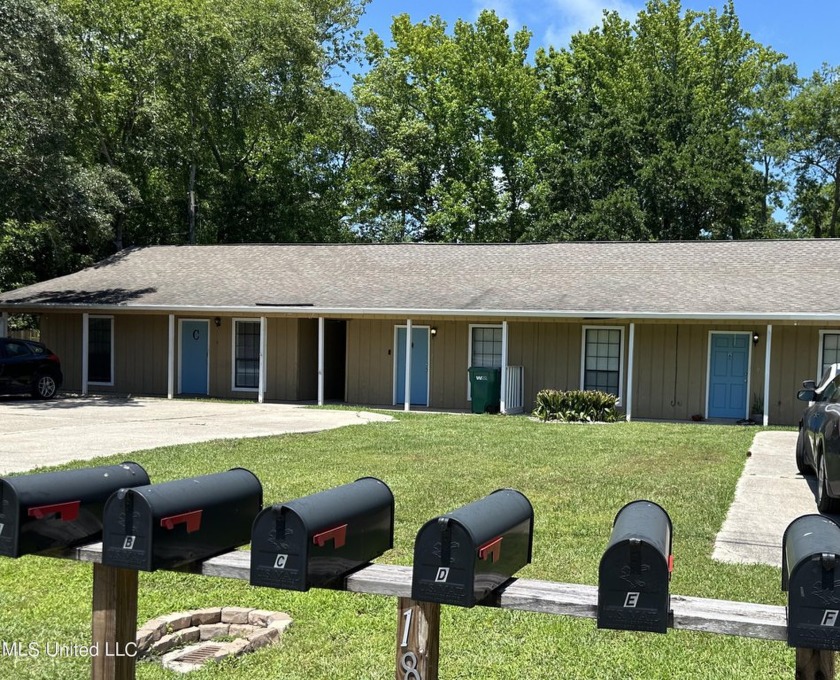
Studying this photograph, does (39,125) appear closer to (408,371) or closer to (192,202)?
(408,371)

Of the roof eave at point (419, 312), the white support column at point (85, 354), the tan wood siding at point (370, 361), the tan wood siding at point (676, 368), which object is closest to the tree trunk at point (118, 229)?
the roof eave at point (419, 312)

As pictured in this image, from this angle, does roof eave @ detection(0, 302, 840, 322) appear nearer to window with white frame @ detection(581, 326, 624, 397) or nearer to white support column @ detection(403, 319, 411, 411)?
white support column @ detection(403, 319, 411, 411)

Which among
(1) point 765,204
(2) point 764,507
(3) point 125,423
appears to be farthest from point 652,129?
(2) point 764,507

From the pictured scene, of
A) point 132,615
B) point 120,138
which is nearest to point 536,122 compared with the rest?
point 120,138

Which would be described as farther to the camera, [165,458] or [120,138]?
[120,138]

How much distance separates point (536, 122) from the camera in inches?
1610

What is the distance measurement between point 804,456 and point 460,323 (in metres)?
11.3

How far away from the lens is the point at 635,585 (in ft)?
9.85

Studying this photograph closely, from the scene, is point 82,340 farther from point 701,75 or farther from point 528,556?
point 701,75

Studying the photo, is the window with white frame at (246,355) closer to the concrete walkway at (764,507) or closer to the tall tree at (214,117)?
the tall tree at (214,117)

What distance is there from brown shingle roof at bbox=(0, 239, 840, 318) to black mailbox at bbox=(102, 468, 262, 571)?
15899 mm

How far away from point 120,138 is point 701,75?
2374 cm

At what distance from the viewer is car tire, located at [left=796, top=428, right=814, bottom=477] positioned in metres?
10.6

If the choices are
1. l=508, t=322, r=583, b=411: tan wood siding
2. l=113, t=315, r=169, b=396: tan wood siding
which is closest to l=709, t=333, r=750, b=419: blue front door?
l=508, t=322, r=583, b=411: tan wood siding
